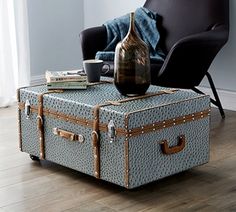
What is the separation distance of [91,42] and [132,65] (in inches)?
52.5

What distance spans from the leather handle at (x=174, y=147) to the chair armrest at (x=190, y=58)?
32.5 inches

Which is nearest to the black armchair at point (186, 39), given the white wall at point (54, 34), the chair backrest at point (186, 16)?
the chair backrest at point (186, 16)

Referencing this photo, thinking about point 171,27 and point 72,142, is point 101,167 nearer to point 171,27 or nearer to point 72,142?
point 72,142

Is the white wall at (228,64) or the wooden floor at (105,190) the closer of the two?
the wooden floor at (105,190)

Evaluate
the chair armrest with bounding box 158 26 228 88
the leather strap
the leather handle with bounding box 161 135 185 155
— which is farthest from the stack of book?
the chair armrest with bounding box 158 26 228 88

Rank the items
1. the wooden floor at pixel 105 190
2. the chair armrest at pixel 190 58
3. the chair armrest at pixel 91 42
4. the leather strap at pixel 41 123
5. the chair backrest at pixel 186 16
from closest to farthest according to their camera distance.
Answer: the wooden floor at pixel 105 190 < the leather strap at pixel 41 123 < the chair armrest at pixel 190 58 < the chair backrest at pixel 186 16 < the chair armrest at pixel 91 42

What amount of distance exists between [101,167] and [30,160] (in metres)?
0.61

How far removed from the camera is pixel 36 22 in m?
4.58

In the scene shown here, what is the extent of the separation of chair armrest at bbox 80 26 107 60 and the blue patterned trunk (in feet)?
3.35

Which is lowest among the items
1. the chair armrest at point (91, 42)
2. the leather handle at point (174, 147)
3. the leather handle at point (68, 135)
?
the leather handle at point (174, 147)

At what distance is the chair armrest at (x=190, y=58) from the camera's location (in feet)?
10.5

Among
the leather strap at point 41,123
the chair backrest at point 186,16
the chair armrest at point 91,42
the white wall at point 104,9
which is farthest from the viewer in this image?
the white wall at point 104,9

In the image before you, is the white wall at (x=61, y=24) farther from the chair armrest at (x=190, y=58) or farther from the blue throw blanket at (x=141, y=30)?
the chair armrest at (x=190, y=58)

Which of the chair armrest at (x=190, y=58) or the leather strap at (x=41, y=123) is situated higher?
the chair armrest at (x=190, y=58)
